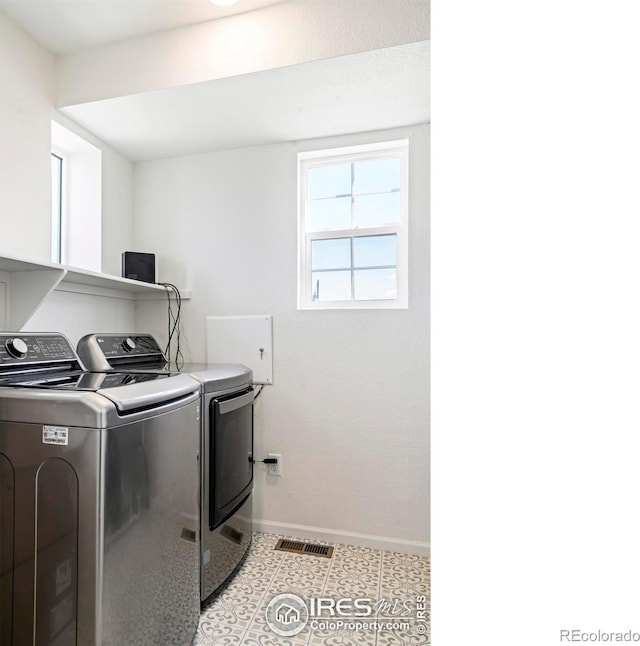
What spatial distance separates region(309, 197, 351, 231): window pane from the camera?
2.19 meters

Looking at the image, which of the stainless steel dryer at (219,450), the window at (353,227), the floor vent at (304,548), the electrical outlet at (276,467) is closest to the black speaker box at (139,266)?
the stainless steel dryer at (219,450)

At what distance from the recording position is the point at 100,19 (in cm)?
159

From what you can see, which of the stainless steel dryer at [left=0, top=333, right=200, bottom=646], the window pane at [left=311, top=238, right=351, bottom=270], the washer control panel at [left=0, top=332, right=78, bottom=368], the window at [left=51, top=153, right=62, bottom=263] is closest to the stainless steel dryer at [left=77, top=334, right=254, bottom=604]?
the washer control panel at [left=0, top=332, right=78, bottom=368]

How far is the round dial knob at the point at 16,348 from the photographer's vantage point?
1.37m

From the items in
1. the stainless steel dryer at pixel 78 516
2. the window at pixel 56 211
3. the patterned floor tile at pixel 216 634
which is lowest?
the patterned floor tile at pixel 216 634

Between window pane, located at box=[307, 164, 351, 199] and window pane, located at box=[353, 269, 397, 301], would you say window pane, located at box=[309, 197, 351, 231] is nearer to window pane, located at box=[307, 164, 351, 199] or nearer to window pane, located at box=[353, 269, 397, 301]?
window pane, located at box=[307, 164, 351, 199]

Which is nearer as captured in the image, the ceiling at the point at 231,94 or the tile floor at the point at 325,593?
the tile floor at the point at 325,593

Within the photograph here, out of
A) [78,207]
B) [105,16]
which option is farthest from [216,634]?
[105,16]

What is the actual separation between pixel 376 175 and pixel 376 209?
20cm

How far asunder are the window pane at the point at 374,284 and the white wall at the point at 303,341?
139 millimetres

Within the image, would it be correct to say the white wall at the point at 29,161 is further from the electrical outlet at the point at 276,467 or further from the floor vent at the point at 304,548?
the floor vent at the point at 304,548

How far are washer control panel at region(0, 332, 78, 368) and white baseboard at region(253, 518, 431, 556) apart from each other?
134 cm
